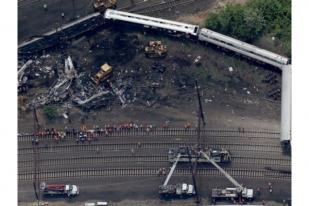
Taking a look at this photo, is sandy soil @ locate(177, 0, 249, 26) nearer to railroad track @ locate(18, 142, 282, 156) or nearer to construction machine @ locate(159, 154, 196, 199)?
railroad track @ locate(18, 142, 282, 156)

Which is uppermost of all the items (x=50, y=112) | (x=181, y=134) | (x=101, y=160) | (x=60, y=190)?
(x=50, y=112)

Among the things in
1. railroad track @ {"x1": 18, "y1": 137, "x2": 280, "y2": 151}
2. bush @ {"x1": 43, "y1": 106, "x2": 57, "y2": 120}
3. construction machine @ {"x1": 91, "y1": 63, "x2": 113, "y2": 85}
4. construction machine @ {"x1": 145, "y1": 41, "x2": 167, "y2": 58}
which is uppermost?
construction machine @ {"x1": 145, "y1": 41, "x2": 167, "y2": 58}

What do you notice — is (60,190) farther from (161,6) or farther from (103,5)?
(161,6)

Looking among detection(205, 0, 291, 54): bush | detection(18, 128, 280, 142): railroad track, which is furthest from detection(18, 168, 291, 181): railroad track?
detection(205, 0, 291, 54): bush

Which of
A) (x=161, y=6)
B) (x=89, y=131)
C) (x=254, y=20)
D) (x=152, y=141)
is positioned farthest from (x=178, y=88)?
(x=254, y=20)
